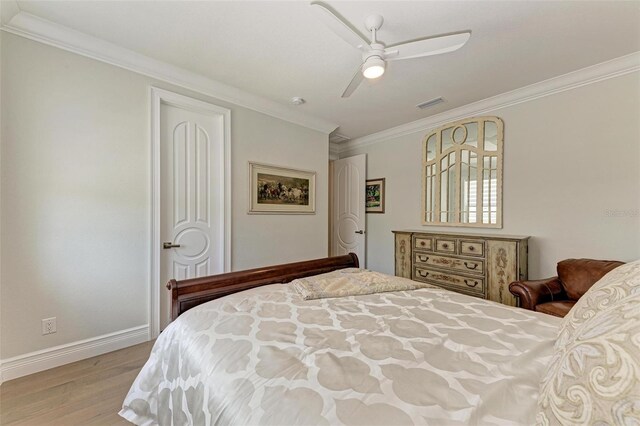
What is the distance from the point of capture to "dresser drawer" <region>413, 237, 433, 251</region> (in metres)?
3.20

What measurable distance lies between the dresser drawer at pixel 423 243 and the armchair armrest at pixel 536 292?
1013 millimetres

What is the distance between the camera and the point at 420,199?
3.72 metres

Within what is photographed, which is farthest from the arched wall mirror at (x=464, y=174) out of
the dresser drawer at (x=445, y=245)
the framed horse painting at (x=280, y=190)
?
the framed horse painting at (x=280, y=190)

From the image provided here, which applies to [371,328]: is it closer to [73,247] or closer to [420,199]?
[73,247]

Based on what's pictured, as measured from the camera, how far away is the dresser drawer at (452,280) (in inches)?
110

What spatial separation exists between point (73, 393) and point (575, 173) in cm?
451

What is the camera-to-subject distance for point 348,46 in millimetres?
2111

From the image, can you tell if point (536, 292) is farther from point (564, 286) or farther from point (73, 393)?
point (73, 393)

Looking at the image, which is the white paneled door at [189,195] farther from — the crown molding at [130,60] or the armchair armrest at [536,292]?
the armchair armrest at [536,292]

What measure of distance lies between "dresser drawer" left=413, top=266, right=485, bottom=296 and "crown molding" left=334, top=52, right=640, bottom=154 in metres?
1.97

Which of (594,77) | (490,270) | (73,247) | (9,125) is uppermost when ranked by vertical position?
(594,77)

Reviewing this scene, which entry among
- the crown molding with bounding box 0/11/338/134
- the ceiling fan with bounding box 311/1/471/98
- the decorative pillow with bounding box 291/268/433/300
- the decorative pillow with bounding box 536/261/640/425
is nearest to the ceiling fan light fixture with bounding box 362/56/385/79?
the ceiling fan with bounding box 311/1/471/98

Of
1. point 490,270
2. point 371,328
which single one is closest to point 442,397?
point 371,328

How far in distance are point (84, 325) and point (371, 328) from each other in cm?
239
